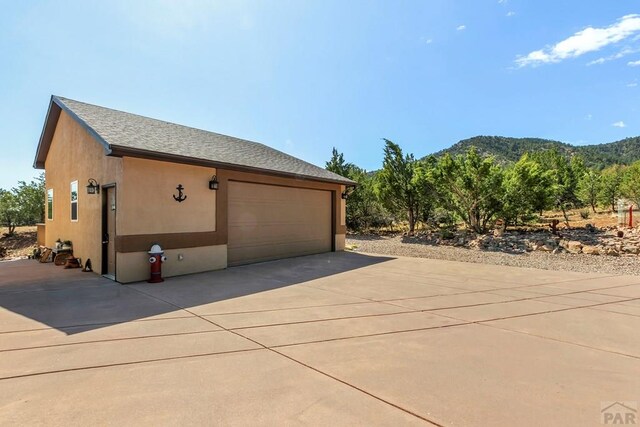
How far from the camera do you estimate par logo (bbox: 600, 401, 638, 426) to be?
2.31 m

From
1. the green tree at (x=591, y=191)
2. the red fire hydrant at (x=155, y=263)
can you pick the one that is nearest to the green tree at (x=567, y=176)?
the green tree at (x=591, y=191)

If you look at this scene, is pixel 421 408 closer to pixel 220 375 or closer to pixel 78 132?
pixel 220 375

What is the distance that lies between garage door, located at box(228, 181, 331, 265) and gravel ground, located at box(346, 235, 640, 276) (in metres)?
2.38

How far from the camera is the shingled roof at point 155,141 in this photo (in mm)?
7160

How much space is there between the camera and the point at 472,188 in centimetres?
1484

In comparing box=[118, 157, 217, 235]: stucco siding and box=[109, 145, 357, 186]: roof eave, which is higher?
box=[109, 145, 357, 186]: roof eave

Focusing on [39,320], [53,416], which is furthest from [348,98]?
[53,416]

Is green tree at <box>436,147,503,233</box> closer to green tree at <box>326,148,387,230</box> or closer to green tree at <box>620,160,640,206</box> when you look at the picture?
green tree at <box>326,148,387,230</box>

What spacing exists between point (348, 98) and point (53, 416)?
14.3 m

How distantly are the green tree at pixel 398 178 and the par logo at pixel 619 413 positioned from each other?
15298 mm

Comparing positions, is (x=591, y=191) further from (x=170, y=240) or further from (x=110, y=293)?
(x=110, y=293)

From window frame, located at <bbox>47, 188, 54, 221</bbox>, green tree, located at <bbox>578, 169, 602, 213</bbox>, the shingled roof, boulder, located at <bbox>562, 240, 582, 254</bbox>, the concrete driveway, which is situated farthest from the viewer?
green tree, located at <bbox>578, 169, 602, 213</bbox>

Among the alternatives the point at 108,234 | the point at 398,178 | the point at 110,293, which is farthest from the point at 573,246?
the point at 108,234

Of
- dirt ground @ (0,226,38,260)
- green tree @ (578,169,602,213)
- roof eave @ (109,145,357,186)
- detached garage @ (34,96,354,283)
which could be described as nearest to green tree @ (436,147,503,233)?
detached garage @ (34,96,354,283)
